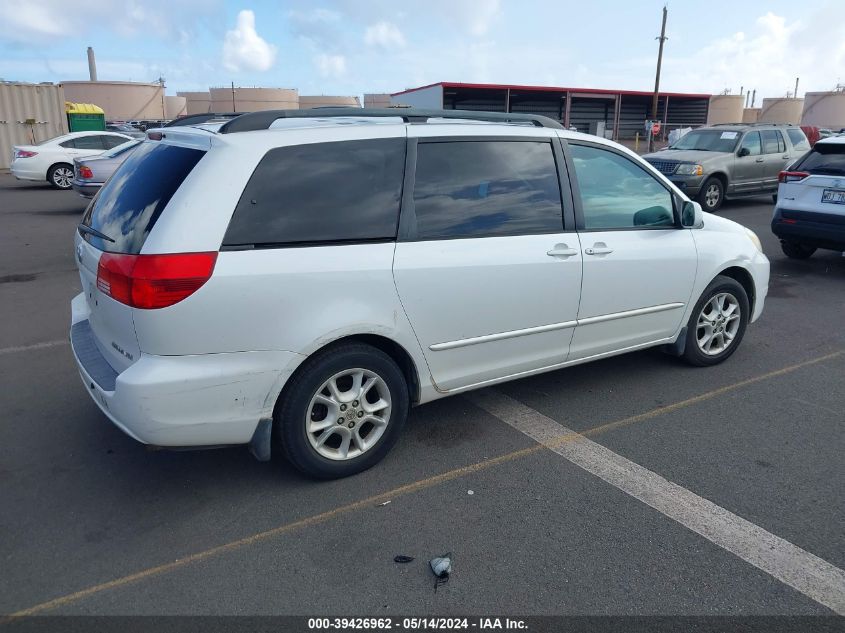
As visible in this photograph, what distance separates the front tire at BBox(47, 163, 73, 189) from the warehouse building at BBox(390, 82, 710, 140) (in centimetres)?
1446

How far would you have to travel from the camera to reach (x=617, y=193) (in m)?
4.52

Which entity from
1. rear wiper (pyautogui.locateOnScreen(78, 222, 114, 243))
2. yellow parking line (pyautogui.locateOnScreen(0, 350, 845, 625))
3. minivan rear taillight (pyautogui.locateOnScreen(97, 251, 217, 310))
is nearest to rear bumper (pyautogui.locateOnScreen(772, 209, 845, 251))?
yellow parking line (pyautogui.locateOnScreen(0, 350, 845, 625))

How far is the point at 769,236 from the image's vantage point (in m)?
11.5

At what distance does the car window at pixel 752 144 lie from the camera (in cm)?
1418

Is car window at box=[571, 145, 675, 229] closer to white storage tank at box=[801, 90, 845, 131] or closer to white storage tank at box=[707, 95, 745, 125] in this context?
white storage tank at box=[707, 95, 745, 125]

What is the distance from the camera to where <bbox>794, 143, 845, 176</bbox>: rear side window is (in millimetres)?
8164

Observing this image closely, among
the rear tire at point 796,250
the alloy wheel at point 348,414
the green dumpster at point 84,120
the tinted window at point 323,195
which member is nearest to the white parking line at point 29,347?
the alloy wheel at point 348,414

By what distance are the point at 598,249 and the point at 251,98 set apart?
2041 inches

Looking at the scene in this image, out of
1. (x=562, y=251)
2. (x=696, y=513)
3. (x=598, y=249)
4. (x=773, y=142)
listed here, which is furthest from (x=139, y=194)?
(x=773, y=142)

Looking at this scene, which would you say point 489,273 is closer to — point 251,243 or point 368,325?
point 368,325

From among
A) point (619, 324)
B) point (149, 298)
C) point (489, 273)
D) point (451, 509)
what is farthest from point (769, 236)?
point (149, 298)

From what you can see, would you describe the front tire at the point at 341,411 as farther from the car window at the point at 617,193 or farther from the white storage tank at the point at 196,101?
the white storage tank at the point at 196,101

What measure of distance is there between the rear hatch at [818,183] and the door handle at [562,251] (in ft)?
18.7

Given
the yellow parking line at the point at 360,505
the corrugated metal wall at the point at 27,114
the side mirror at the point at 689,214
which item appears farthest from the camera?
the corrugated metal wall at the point at 27,114
